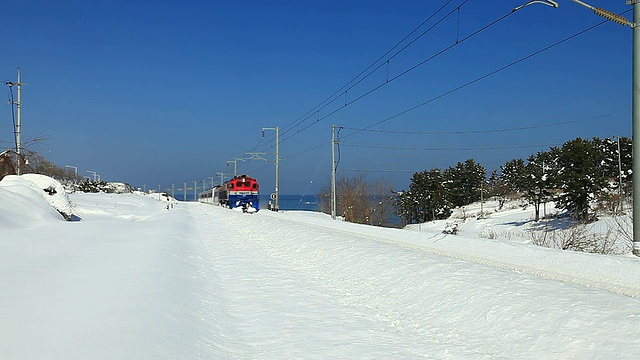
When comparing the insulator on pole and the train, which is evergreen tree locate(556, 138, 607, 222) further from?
the insulator on pole

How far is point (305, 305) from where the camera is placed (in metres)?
9.52

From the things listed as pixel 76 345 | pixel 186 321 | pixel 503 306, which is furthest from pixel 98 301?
pixel 503 306

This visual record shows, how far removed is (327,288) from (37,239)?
862 cm

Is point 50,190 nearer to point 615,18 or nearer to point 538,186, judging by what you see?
point 615,18

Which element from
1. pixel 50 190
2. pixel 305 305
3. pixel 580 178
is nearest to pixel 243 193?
pixel 50 190

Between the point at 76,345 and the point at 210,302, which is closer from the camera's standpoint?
the point at 76,345

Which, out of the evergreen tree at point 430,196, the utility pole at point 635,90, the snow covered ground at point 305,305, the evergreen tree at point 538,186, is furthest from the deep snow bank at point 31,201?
the evergreen tree at point 430,196

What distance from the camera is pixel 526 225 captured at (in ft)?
210

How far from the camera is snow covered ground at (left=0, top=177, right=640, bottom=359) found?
6.20 m

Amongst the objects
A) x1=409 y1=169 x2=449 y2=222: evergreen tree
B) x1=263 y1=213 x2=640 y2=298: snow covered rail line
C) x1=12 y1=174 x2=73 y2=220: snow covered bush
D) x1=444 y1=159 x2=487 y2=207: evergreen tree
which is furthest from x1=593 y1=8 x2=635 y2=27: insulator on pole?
x1=444 y1=159 x2=487 y2=207: evergreen tree

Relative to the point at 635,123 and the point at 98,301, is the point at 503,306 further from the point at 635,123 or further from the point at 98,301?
the point at 635,123

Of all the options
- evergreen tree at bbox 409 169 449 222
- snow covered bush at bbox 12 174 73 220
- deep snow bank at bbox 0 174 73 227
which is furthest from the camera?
evergreen tree at bbox 409 169 449 222

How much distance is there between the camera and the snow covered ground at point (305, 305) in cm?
620

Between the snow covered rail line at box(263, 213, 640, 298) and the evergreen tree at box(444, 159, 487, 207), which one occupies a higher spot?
the evergreen tree at box(444, 159, 487, 207)
